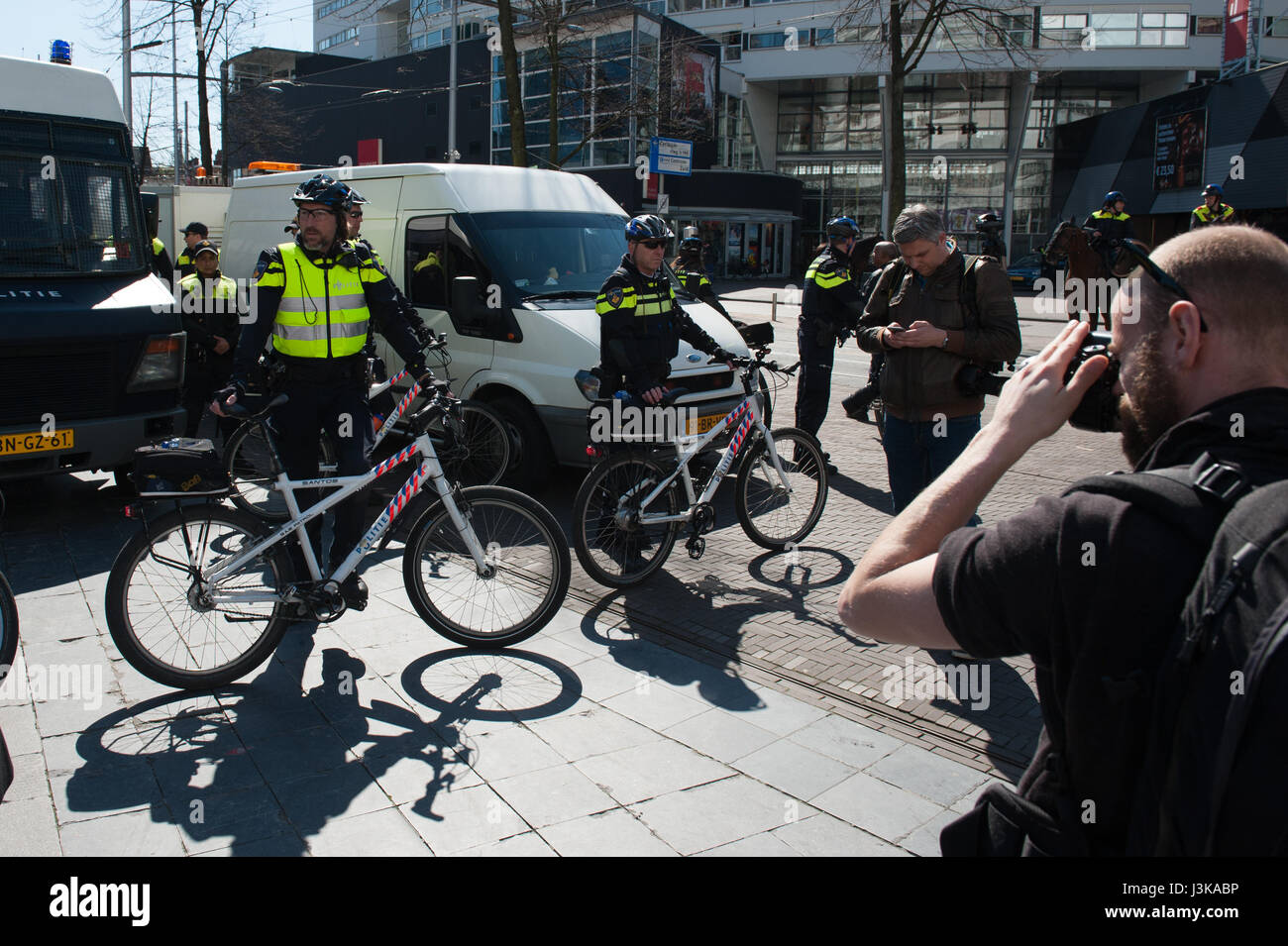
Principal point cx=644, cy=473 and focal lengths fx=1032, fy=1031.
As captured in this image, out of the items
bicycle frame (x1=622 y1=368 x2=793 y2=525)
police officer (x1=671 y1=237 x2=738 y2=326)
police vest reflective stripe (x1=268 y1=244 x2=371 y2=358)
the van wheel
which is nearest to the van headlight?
the van wheel

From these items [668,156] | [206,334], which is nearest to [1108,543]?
[206,334]

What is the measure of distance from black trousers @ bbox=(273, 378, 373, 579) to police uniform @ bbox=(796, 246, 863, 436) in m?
4.36

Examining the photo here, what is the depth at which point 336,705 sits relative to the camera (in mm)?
4312

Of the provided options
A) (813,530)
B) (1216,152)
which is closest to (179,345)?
(813,530)

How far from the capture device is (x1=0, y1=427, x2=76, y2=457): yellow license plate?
21.5ft

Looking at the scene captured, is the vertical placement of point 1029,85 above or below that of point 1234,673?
above

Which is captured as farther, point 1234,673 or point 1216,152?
point 1216,152

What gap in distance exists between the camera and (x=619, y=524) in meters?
5.82

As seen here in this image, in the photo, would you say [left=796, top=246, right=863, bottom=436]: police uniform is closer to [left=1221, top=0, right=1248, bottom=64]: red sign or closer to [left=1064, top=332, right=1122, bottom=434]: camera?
[left=1064, top=332, right=1122, bottom=434]: camera

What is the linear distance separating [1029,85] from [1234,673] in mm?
51491

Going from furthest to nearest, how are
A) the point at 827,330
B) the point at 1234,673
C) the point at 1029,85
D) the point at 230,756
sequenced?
the point at 1029,85 < the point at 827,330 < the point at 230,756 < the point at 1234,673

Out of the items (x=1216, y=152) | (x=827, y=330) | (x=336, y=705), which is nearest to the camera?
(x=336, y=705)
